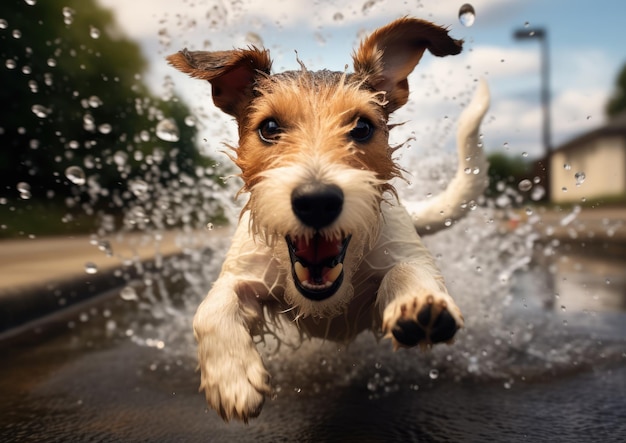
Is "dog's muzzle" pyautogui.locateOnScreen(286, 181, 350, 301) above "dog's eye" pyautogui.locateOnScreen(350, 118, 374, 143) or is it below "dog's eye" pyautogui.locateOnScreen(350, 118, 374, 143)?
below

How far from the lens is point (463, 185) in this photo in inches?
163

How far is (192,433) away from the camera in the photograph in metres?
3.17

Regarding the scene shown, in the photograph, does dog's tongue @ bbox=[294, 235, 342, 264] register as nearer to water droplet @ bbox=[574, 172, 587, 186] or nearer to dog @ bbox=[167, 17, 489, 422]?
dog @ bbox=[167, 17, 489, 422]

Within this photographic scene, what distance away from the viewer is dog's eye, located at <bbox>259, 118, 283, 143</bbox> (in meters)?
2.66

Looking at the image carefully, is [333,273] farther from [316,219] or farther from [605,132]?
[605,132]

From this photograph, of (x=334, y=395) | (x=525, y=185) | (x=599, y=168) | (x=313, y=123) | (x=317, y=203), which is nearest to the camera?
(x=317, y=203)

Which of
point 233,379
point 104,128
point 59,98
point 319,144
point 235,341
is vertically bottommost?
point 233,379

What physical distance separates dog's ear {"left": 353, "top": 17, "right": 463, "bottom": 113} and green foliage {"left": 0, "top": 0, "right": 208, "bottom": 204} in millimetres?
14622

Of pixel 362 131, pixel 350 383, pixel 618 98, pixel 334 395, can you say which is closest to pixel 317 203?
pixel 362 131

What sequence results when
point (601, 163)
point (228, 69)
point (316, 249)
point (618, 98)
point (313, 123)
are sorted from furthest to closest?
point (618, 98)
point (601, 163)
point (228, 69)
point (313, 123)
point (316, 249)

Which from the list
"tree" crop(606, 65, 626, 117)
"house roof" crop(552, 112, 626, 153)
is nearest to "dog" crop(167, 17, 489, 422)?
"house roof" crop(552, 112, 626, 153)

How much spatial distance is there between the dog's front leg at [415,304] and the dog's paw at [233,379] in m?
0.49

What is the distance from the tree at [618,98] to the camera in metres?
55.2

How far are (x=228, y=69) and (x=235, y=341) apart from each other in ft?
3.78
